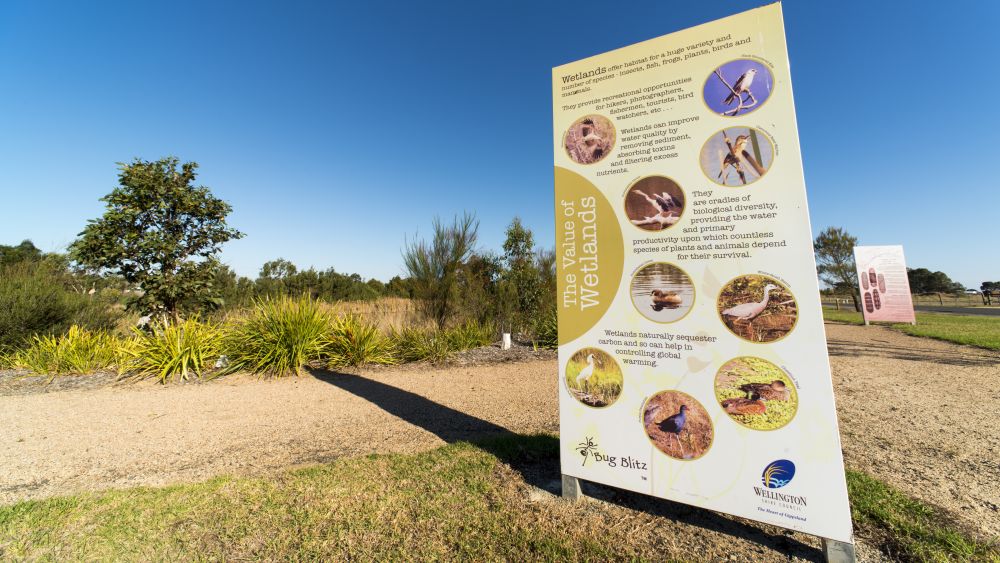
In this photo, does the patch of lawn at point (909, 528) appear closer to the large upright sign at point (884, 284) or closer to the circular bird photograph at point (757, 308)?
the circular bird photograph at point (757, 308)

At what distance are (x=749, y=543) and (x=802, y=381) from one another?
2.92ft

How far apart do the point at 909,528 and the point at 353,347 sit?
6.80 metres

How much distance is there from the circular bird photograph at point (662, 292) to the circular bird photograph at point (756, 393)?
35 centimetres

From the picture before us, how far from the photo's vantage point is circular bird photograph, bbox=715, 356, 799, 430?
1.67 metres

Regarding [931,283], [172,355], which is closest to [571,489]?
[172,355]

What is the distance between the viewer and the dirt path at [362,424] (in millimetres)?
2572

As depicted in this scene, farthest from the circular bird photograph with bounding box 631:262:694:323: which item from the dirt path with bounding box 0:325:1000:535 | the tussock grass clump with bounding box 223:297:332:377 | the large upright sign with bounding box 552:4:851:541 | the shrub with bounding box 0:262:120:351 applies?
the shrub with bounding box 0:262:120:351

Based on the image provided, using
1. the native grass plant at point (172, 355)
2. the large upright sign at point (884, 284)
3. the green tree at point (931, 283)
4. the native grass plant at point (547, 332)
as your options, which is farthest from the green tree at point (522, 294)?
the green tree at point (931, 283)

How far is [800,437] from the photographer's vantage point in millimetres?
1629

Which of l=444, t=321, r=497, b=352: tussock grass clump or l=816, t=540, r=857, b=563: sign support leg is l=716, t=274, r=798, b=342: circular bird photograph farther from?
l=444, t=321, r=497, b=352: tussock grass clump

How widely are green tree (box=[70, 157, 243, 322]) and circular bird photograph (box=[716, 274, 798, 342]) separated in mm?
8712

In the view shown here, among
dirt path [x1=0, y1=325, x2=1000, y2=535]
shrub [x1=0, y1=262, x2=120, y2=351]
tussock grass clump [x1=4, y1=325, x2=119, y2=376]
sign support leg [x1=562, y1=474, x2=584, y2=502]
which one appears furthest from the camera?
shrub [x1=0, y1=262, x2=120, y2=351]

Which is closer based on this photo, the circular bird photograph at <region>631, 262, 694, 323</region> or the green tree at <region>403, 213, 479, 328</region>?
the circular bird photograph at <region>631, 262, 694, 323</region>

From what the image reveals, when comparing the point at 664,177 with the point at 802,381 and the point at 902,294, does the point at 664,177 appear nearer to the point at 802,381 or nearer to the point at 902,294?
the point at 802,381
